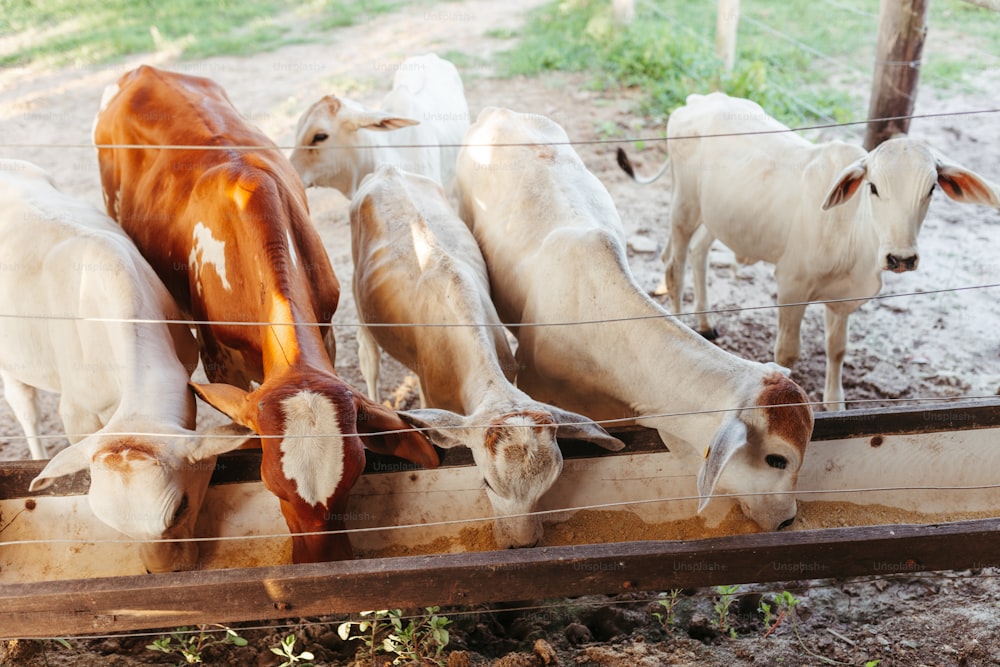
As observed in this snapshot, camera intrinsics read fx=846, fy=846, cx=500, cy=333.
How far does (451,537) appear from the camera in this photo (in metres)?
3.40

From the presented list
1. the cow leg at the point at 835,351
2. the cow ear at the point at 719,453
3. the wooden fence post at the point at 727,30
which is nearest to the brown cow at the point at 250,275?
the cow ear at the point at 719,453

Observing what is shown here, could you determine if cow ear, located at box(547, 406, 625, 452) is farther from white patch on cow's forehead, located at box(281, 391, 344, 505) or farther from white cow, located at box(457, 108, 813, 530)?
white patch on cow's forehead, located at box(281, 391, 344, 505)

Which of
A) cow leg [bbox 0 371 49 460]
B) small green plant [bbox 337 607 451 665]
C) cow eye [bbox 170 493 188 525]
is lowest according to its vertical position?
small green plant [bbox 337 607 451 665]

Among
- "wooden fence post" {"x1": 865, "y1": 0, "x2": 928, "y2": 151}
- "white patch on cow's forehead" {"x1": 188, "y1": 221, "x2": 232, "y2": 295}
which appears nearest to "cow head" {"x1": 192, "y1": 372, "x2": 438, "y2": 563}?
"white patch on cow's forehead" {"x1": 188, "y1": 221, "x2": 232, "y2": 295}

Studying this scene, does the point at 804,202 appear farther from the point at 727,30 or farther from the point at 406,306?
the point at 727,30

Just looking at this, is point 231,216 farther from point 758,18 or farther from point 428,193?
point 758,18

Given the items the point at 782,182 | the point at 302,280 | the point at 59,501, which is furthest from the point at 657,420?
the point at 59,501

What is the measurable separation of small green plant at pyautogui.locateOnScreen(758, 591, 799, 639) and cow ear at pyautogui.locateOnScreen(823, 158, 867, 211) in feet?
5.87

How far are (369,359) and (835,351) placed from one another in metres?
2.58

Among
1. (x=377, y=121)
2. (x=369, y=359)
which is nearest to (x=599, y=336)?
(x=369, y=359)

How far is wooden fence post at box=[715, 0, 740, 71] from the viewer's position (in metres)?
8.41

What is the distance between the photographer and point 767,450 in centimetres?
305

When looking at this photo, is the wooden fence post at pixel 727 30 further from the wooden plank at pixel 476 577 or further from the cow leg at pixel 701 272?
the wooden plank at pixel 476 577

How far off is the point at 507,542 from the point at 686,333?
1.11 metres
